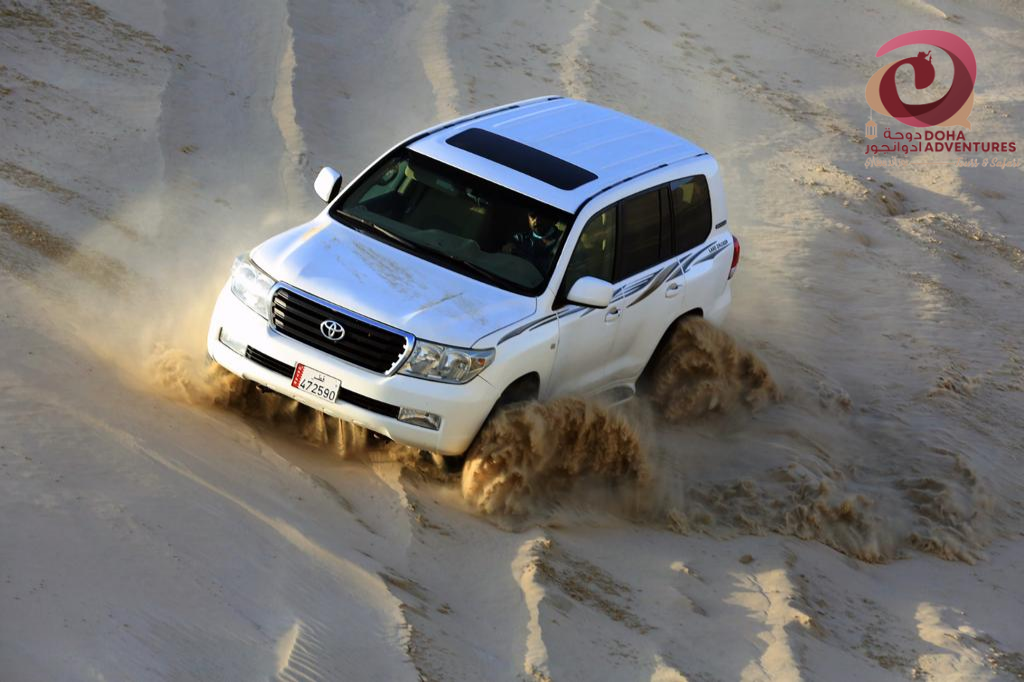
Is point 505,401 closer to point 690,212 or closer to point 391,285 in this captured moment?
point 391,285

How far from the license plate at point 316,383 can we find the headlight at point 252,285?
15.1 inches

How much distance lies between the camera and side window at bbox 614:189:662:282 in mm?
8461

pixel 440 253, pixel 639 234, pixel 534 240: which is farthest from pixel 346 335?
pixel 639 234

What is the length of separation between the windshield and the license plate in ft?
3.40

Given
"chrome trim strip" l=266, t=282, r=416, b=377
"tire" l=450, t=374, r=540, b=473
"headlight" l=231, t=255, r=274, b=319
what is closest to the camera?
"chrome trim strip" l=266, t=282, r=416, b=377

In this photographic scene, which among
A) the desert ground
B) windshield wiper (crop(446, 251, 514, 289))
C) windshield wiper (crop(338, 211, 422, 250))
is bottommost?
the desert ground

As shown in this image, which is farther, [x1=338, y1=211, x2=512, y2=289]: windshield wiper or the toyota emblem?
[x1=338, y1=211, x2=512, y2=289]: windshield wiper

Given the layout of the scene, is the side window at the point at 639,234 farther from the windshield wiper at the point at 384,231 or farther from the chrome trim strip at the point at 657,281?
the windshield wiper at the point at 384,231

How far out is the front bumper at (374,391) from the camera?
7203 millimetres

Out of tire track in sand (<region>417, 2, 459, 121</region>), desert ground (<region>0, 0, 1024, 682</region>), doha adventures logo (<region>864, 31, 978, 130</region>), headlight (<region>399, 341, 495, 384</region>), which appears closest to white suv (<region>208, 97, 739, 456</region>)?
headlight (<region>399, 341, 495, 384</region>)

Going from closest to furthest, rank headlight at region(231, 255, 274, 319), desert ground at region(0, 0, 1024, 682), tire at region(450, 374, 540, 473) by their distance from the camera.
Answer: desert ground at region(0, 0, 1024, 682) → headlight at region(231, 255, 274, 319) → tire at region(450, 374, 540, 473)

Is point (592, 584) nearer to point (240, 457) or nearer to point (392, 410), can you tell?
point (392, 410)

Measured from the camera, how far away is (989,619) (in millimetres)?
7660

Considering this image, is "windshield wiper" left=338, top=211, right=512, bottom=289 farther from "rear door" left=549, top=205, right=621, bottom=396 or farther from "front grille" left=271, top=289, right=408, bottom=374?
"front grille" left=271, top=289, right=408, bottom=374
